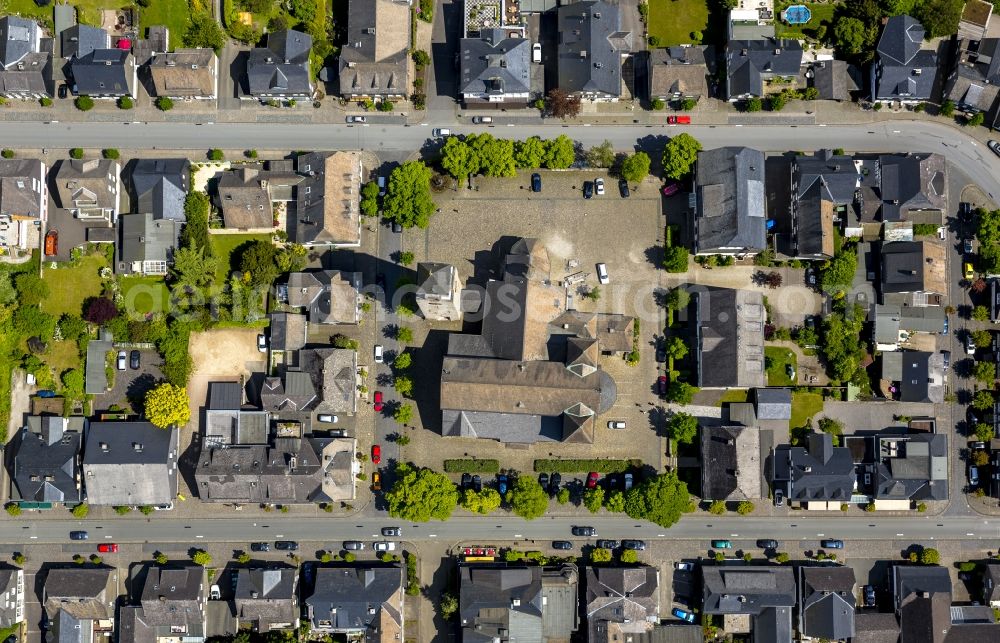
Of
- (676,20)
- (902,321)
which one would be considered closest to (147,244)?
(676,20)

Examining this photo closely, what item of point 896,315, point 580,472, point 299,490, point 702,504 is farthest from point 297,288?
point 896,315

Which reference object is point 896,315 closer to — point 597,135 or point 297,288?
point 597,135

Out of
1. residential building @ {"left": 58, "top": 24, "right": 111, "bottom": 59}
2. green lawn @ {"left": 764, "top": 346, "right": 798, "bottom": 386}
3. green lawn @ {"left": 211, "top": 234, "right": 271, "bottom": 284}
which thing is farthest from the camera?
green lawn @ {"left": 211, "top": 234, "right": 271, "bottom": 284}

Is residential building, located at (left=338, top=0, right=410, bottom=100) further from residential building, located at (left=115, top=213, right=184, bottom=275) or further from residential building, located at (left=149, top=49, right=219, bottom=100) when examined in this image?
residential building, located at (left=115, top=213, right=184, bottom=275)

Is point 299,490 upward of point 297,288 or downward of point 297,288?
downward

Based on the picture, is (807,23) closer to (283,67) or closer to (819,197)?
(819,197)

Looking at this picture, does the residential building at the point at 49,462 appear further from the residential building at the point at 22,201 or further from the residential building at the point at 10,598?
the residential building at the point at 22,201

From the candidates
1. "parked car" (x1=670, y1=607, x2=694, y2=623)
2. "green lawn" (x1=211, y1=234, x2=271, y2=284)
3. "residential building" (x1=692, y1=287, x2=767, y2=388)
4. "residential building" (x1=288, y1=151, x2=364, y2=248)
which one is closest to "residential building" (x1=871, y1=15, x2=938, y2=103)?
→ "residential building" (x1=692, y1=287, x2=767, y2=388)
